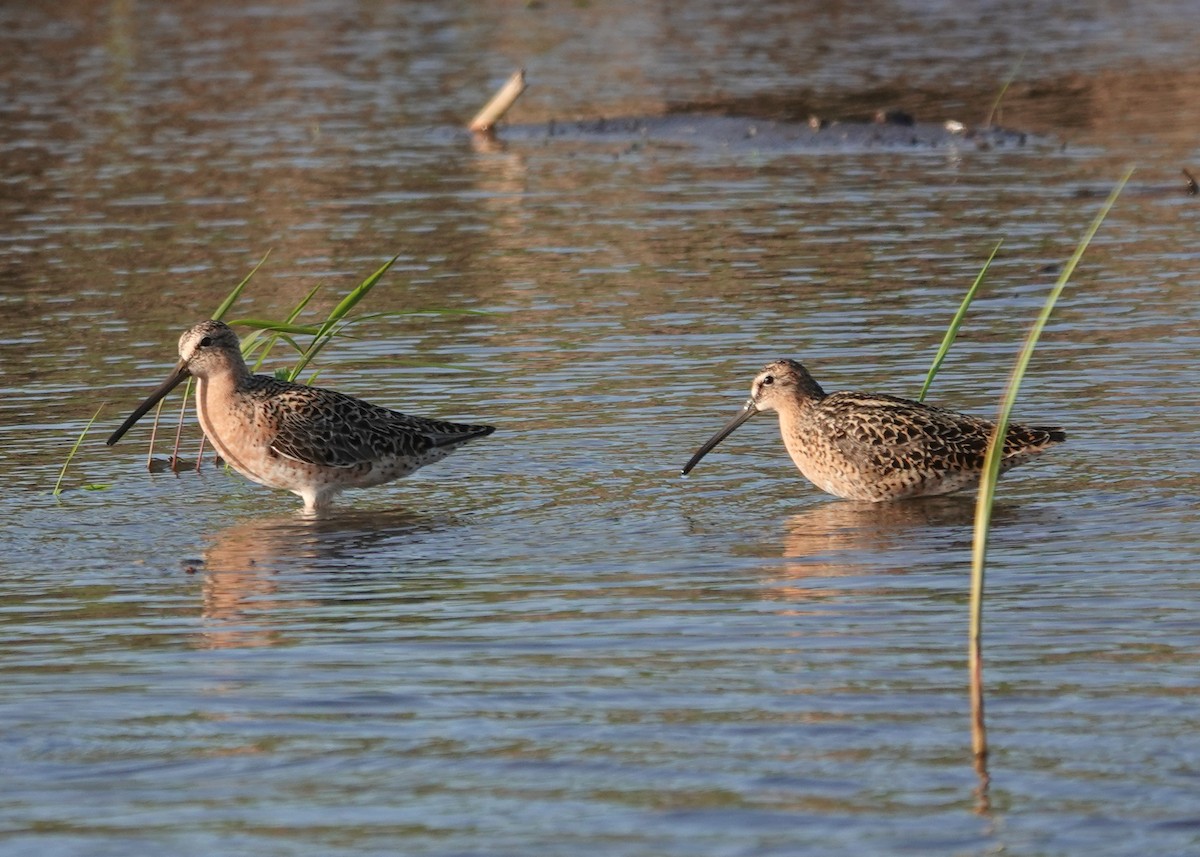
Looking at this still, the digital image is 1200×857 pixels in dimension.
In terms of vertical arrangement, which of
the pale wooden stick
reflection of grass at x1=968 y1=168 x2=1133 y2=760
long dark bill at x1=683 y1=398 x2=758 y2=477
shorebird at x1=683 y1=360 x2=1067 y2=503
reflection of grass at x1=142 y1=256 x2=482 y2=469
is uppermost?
reflection of grass at x1=968 y1=168 x2=1133 y2=760

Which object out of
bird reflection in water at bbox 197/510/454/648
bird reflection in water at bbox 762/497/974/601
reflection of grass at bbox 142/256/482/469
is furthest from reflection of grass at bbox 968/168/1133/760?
reflection of grass at bbox 142/256/482/469

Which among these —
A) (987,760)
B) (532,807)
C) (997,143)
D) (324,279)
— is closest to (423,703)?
(532,807)

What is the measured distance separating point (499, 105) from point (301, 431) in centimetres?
1580

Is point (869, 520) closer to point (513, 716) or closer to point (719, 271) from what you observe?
point (513, 716)

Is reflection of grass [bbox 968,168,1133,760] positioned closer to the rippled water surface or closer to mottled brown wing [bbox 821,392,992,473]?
the rippled water surface

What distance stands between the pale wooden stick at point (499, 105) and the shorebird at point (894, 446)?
50.4ft

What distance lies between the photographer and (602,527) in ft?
37.4

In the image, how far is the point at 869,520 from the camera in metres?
11.9

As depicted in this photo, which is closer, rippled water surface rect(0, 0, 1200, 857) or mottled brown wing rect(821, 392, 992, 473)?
rippled water surface rect(0, 0, 1200, 857)

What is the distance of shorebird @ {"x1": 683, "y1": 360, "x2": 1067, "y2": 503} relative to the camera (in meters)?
12.0

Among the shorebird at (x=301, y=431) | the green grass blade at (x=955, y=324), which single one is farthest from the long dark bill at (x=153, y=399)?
the green grass blade at (x=955, y=324)

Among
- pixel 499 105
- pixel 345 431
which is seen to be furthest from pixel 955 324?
pixel 499 105

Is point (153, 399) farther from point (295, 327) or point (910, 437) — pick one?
point (910, 437)

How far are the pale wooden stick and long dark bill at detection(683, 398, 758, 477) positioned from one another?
14523mm
